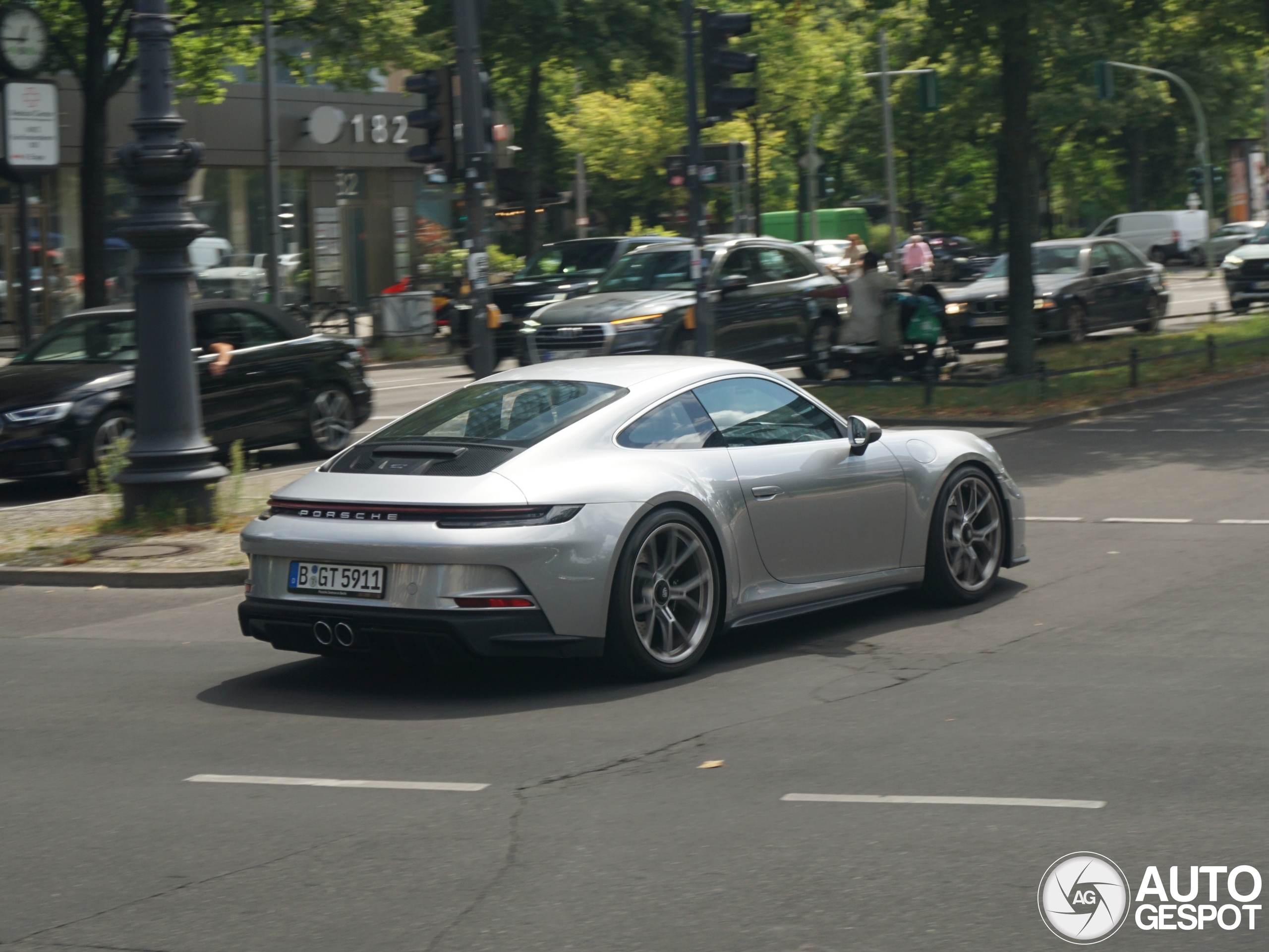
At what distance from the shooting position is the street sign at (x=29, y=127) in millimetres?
19359

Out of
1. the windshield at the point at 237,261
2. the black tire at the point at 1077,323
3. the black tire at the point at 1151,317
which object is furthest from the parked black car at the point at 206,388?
the windshield at the point at 237,261

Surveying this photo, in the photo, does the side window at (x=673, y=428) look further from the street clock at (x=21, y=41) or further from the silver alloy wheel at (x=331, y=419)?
the street clock at (x=21, y=41)

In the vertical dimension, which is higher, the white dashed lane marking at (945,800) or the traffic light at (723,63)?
the traffic light at (723,63)

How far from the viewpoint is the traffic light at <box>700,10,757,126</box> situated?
17328 millimetres

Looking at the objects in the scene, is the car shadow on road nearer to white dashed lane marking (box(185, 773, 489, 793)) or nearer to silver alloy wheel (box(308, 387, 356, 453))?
white dashed lane marking (box(185, 773, 489, 793))

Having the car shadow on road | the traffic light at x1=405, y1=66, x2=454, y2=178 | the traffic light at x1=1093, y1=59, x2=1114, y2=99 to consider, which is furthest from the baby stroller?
the traffic light at x1=1093, y1=59, x2=1114, y2=99

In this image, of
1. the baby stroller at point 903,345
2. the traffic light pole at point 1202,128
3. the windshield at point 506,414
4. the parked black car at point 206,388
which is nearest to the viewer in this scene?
the windshield at point 506,414

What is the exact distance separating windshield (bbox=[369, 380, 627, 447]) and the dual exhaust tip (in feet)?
2.97

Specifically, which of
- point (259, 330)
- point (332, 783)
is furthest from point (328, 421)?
point (332, 783)

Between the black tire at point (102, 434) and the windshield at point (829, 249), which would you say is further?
the windshield at point (829, 249)

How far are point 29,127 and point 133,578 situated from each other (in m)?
10.9

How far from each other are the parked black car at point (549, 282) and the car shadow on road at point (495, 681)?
18.8m

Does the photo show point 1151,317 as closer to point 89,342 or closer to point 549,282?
Answer: point 549,282

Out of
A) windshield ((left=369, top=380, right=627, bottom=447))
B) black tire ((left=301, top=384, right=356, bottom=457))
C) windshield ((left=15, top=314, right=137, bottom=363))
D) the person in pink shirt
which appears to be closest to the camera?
windshield ((left=369, top=380, right=627, bottom=447))
